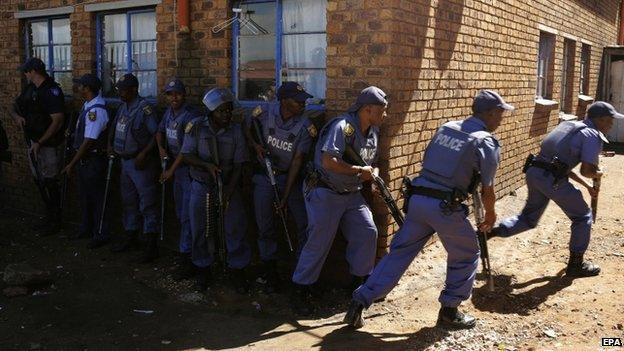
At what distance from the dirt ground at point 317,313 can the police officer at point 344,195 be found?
0.41 metres

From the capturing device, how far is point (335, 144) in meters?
3.99

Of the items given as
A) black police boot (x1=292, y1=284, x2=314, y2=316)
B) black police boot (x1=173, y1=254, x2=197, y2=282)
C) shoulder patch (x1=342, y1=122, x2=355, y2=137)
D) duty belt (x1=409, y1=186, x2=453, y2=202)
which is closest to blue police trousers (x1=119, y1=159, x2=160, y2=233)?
black police boot (x1=173, y1=254, x2=197, y2=282)

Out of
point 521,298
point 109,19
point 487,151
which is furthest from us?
point 109,19

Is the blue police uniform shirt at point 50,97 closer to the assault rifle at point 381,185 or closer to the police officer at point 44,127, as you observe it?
the police officer at point 44,127

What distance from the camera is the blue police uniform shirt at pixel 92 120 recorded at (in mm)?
6020

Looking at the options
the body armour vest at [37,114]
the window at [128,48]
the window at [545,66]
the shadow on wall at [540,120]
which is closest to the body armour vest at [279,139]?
the window at [128,48]

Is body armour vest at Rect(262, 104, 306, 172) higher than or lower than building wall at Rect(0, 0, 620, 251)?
lower

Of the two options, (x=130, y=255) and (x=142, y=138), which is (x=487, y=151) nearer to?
(x=142, y=138)

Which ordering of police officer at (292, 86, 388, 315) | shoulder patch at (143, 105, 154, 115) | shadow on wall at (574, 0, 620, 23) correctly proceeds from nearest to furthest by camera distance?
police officer at (292, 86, 388, 315), shoulder patch at (143, 105, 154, 115), shadow on wall at (574, 0, 620, 23)

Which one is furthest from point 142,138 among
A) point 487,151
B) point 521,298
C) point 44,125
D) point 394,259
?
point 521,298

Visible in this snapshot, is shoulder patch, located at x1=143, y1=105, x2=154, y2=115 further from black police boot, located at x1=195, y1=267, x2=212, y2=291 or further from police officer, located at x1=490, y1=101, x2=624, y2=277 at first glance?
police officer, located at x1=490, y1=101, x2=624, y2=277

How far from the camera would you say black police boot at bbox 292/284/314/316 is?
4426mm

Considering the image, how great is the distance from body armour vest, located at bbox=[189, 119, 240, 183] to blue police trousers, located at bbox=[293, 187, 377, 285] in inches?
34.3

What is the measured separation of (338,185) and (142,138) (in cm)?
244
